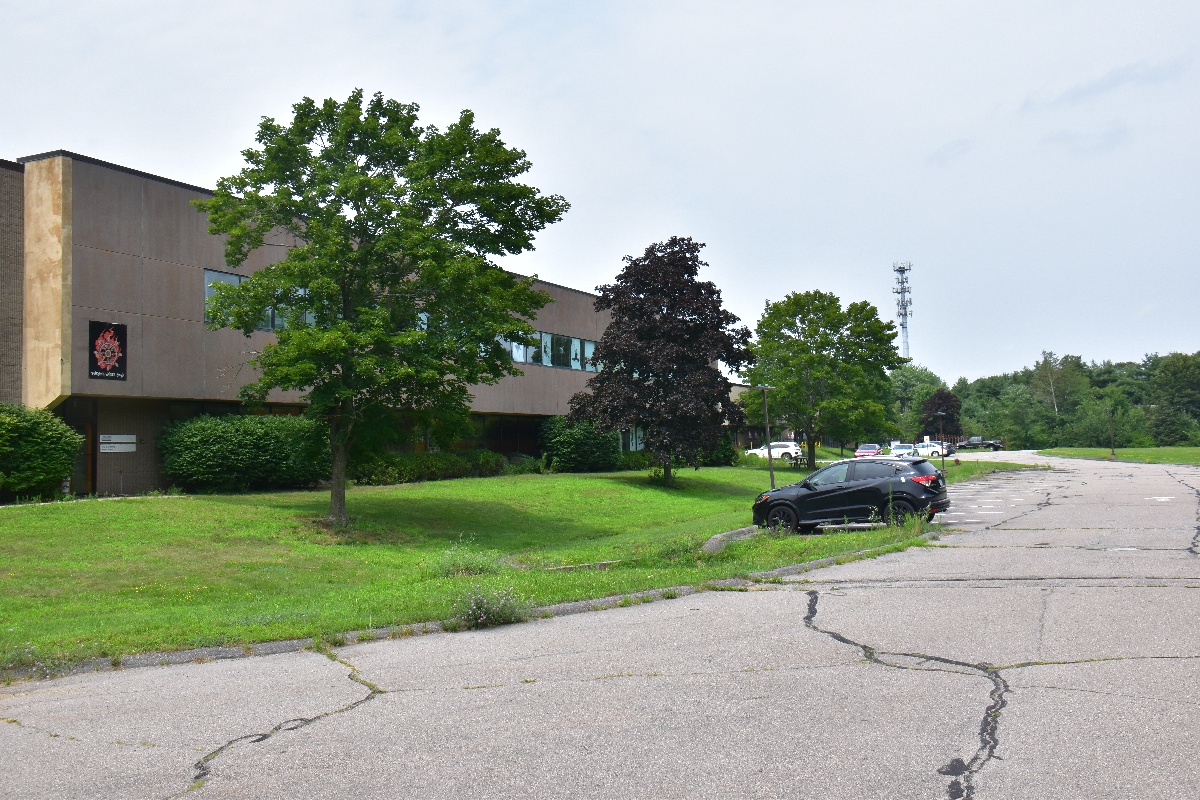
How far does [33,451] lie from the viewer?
70.0ft

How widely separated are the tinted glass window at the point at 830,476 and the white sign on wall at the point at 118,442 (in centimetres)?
1758

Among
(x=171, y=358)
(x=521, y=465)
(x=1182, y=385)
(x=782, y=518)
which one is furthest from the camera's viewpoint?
(x=1182, y=385)

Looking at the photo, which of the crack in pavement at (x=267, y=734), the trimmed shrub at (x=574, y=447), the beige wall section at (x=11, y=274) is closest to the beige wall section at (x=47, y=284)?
Answer: the beige wall section at (x=11, y=274)

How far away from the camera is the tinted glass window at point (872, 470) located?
19.6 metres

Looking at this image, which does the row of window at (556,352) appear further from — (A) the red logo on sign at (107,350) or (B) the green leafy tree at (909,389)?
(B) the green leafy tree at (909,389)

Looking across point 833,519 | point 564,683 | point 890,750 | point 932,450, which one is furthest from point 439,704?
point 932,450

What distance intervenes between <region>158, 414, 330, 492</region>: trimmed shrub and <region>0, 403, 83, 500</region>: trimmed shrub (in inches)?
127

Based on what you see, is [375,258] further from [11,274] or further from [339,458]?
[11,274]

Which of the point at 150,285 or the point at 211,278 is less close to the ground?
the point at 211,278

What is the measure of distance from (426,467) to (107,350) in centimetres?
1122

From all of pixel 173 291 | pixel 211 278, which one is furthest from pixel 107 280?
pixel 211 278

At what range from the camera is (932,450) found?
67312mm

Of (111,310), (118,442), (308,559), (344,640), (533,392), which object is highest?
(111,310)

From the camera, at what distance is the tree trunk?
70.1ft
